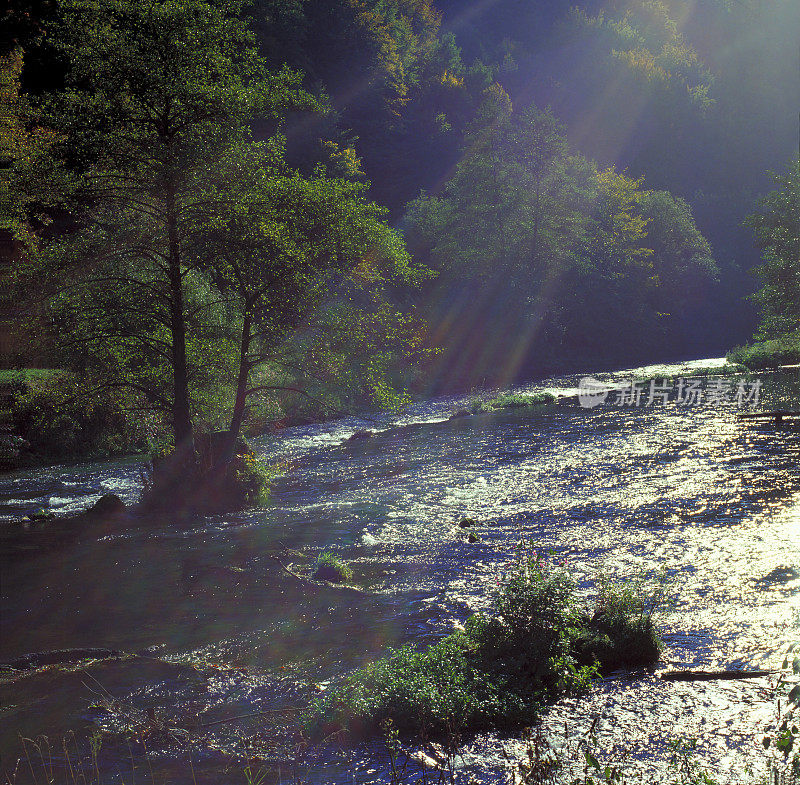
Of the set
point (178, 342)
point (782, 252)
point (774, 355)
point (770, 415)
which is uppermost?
point (782, 252)

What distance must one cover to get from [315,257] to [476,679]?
15.7m

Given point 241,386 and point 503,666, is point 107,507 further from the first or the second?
point 503,666

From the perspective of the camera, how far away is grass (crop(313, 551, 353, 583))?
42.9 feet

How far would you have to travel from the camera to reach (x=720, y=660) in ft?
29.3

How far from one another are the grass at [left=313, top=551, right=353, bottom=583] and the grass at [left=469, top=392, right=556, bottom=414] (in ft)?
80.7

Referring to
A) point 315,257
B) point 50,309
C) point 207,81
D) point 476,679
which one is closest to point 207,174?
point 207,81

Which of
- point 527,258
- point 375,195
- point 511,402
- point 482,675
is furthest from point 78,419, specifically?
point 375,195

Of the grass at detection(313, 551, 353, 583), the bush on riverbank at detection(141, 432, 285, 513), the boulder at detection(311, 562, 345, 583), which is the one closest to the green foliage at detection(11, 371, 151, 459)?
the bush on riverbank at detection(141, 432, 285, 513)

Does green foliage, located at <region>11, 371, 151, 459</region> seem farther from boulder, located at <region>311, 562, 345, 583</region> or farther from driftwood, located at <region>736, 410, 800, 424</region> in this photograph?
driftwood, located at <region>736, 410, 800, 424</region>

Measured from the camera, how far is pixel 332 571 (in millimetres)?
13180

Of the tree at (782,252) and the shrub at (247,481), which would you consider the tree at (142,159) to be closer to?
the shrub at (247,481)

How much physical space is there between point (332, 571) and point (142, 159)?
1316cm

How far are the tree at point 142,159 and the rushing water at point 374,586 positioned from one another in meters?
5.30

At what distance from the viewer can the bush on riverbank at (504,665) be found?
773cm
